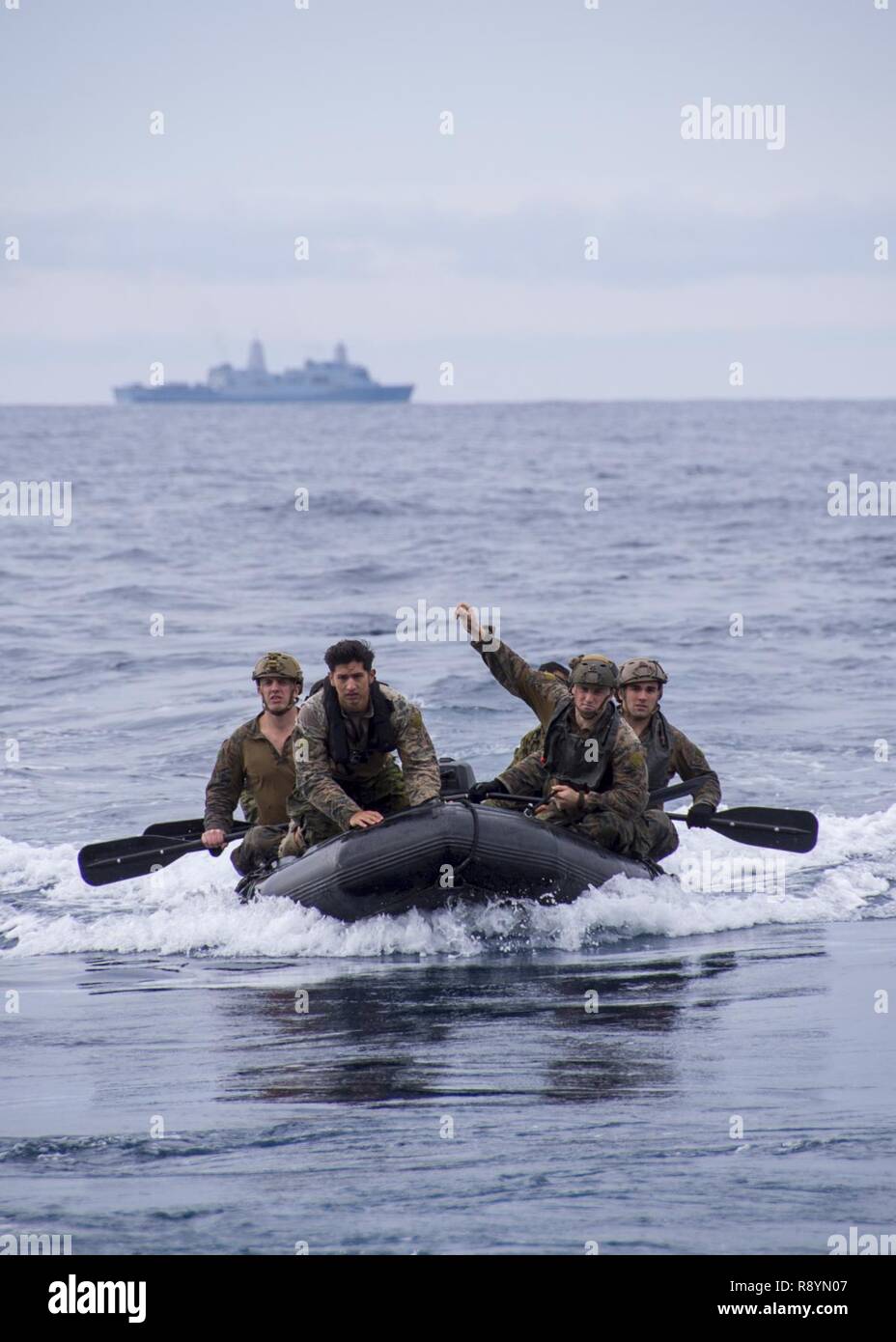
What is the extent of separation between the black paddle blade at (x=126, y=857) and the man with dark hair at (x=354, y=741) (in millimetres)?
1429

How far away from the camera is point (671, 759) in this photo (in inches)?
450

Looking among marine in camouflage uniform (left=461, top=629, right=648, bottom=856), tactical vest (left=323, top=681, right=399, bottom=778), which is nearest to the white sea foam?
marine in camouflage uniform (left=461, top=629, right=648, bottom=856)

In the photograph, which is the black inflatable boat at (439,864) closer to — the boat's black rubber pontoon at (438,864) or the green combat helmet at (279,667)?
the boat's black rubber pontoon at (438,864)

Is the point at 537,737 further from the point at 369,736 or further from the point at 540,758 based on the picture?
the point at 369,736

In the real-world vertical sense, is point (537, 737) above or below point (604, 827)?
above

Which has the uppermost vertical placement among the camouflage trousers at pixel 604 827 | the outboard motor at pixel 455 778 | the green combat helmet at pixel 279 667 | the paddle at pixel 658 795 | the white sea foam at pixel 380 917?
the green combat helmet at pixel 279 667

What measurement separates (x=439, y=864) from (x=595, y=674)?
132 centimetres

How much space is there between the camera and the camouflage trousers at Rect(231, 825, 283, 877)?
11.0 m

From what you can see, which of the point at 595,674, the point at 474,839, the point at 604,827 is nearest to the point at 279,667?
the point at 474,839

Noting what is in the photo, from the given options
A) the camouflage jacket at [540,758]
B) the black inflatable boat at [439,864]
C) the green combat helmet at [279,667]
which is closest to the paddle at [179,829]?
the green combat helmet at [279,667]

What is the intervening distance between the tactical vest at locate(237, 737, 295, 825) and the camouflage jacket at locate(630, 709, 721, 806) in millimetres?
2110

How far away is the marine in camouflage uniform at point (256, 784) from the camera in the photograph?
11.0 metres
